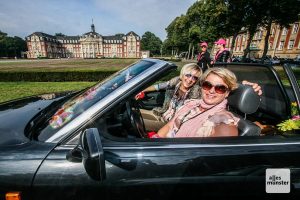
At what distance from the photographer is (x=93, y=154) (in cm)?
119

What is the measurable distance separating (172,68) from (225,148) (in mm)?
719

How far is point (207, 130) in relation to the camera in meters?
1.90

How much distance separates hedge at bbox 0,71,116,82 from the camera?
48.9 ft

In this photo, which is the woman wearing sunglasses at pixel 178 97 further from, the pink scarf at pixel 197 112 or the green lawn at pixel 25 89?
the green lawn at pixel 25 89

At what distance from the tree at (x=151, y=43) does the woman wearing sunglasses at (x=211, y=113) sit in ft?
448

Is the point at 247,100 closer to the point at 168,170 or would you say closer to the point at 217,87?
the point at 217,87

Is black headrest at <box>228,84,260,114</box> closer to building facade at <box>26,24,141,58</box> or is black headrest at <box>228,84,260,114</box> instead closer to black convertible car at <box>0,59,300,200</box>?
black convertible car at <box>0,59,300,200</box>

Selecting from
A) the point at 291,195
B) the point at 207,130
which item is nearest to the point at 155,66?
the point at 207,130

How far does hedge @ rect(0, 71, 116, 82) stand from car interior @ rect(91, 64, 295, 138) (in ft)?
40.8

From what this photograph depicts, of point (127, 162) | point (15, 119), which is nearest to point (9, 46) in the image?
point (15, 119)

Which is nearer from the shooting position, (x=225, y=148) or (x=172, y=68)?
(x=225, y=148)

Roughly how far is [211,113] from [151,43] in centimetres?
14685

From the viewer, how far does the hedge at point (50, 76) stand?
1489 cm

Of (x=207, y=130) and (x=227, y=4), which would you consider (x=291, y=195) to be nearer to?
(x=207, y=130)
